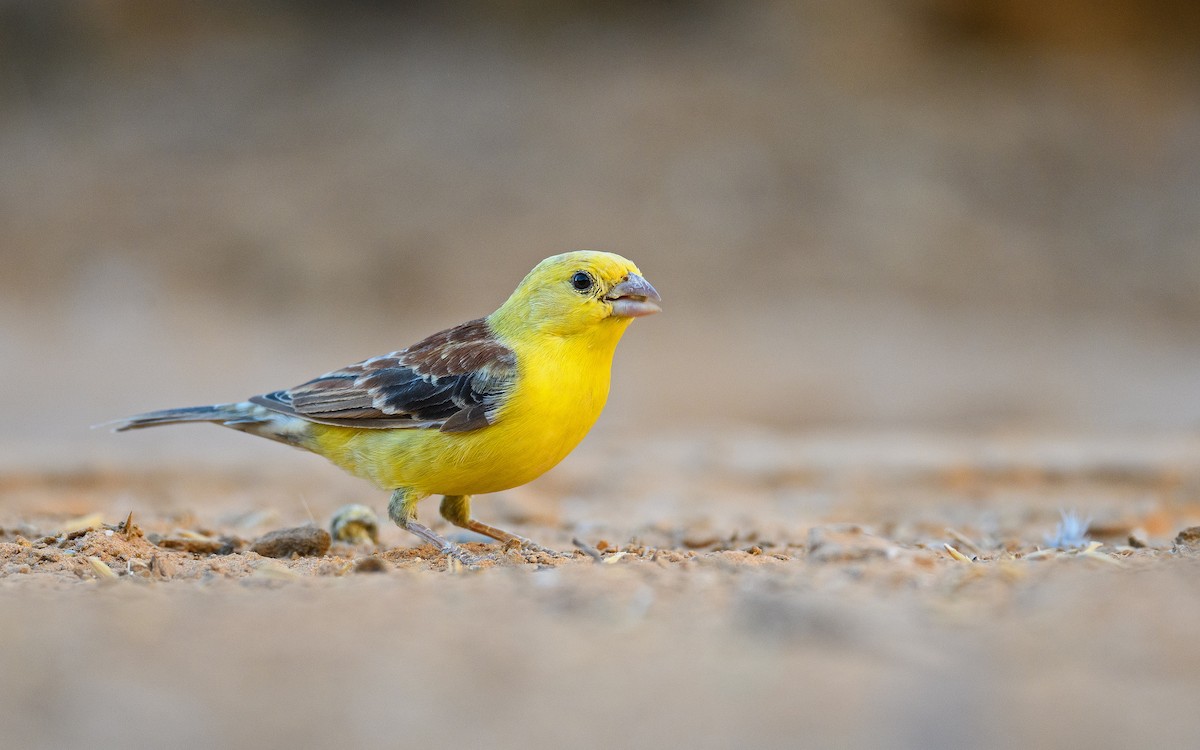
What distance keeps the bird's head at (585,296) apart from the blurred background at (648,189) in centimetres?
1340

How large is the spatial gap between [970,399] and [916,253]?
217 inches

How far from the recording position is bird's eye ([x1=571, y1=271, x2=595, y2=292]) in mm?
5984

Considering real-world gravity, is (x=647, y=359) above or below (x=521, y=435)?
above

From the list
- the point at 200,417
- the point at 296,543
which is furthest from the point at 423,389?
the point at 200,417

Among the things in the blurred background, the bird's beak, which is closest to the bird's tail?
the bird's beak

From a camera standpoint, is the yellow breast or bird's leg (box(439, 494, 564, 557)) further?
bird's leg (box(439, 494, 564, 557))

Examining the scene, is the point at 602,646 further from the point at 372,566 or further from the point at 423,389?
the point at 423,389

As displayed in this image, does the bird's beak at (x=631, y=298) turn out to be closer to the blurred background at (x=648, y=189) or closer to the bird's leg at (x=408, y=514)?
the bird's leg at (x=408, y=514)

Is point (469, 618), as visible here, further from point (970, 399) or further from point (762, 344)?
point (762, 344)

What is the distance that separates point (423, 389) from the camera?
6.04 m

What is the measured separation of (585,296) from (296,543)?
1.84m

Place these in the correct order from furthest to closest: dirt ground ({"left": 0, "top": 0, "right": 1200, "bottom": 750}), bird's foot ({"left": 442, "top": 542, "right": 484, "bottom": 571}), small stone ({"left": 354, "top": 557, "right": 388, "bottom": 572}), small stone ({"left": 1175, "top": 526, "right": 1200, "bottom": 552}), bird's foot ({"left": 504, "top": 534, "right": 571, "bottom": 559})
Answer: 1. bird's foot ({"left": 504, "top": 534, "right": 571, "bottom": 559})
2. small stone ({"left": 1175, "top": 526, "right": 1200, "bottom": 552})
3. bird's foot ({"left": 442, "top": 542, "right": 484, "bottom": 571})
4. small stone ({"left": 354, "top": 557, "right": 388, "bottom": 572})
5. dirt ground ({"left": 0, "top": 0, "right": 1200, "bottom": 750})

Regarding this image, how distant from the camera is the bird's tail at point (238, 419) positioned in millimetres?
6551

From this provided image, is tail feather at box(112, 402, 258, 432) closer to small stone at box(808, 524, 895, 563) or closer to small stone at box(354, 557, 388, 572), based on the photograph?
small stone at box(354, 557, 388, 572)
